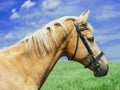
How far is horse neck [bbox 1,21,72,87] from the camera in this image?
6.59m

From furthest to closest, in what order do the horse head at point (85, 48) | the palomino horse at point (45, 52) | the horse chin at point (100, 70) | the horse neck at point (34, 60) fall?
the horse chin at point (100, 70) → the horse head at point (85, 48) → the horse neck at point (34, 60) → the palomino horse at point (45, 52)

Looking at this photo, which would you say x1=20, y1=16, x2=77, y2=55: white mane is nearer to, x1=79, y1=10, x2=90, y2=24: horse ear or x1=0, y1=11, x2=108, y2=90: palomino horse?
x1=0, y1=11, x2=108, y2=90: palomino horse

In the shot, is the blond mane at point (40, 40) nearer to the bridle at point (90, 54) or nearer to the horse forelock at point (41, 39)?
the horse forelock at point (41, 39)

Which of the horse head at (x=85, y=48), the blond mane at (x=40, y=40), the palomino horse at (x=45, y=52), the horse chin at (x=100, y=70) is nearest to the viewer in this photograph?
the palomino horse at (x=45, y=52)

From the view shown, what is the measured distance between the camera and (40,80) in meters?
6.77

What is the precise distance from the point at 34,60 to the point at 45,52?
0.25m

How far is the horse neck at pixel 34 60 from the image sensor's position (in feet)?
21.6

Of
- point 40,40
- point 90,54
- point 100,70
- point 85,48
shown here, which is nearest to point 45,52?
point 40,40

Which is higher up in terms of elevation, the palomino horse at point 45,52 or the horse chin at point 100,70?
the palomino horse at point 45,52

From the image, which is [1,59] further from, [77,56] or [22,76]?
[77,56]

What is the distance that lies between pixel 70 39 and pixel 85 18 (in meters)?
0.56

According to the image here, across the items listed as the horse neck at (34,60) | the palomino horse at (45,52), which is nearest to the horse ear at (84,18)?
the palomino horse at (45,52)

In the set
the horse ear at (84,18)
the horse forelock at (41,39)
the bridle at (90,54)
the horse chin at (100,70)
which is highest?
the horse forelock at (41,39)

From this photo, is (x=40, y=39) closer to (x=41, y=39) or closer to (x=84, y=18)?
(x=41, y=39)
